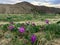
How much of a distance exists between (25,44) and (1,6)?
5447 centimetres

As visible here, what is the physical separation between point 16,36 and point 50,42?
1.00 metres

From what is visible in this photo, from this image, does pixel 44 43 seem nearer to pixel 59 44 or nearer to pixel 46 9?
pixel 59 44

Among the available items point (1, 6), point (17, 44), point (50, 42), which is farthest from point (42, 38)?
point (1, 6)

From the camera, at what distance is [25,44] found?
5230mm

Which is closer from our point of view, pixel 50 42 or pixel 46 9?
pixel 50 42

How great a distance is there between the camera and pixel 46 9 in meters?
62.0

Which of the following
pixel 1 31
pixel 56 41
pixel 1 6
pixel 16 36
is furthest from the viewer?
pixel 1 6

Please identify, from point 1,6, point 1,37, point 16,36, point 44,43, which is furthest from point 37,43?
point 1,6

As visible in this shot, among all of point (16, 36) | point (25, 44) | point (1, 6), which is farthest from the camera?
point (1, 6)

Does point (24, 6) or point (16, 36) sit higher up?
point (16, 36)

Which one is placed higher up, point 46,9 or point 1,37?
point 1,37

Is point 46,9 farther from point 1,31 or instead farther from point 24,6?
point 1,31

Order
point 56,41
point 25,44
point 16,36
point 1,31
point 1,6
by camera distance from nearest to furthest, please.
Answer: point 25,44 < point 56,41 < point 16,36 < point 1,31 < point 1,6

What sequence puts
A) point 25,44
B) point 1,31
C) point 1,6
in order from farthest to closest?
point 1,6, point 1,31, point 25,44
